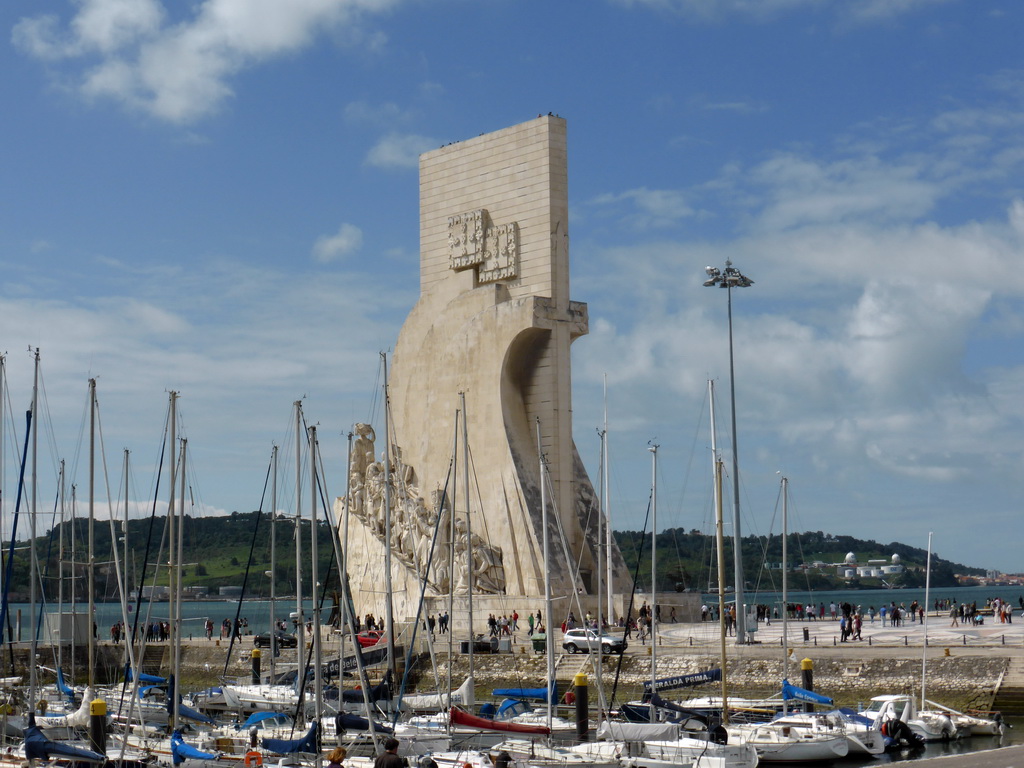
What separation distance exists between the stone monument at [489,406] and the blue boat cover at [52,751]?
1545 centimetres

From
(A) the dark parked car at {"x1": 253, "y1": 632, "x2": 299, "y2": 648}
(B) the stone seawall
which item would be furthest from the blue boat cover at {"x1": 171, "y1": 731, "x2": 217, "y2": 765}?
(A) the dark parked car at {"x1": 253, "y1": 632, "x2": 299, "y2": 648}

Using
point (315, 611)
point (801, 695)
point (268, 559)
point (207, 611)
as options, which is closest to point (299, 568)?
point (315, 611)

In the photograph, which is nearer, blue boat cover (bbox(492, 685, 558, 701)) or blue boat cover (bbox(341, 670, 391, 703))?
blue boat cover (bbox(341, 670, 391, 703))

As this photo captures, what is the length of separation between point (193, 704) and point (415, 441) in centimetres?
1354

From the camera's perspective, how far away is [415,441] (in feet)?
127

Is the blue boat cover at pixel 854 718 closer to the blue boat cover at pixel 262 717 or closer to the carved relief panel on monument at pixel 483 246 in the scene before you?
the blue boat cover at pixel 262 717

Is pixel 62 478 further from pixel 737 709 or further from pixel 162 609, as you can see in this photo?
pixel 162 609

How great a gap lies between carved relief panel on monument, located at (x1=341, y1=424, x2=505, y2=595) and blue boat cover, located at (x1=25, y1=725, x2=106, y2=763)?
46.6 ft

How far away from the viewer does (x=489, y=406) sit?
36281mm

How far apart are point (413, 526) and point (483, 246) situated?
8.25 metres

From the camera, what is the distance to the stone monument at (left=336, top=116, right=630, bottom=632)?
34.8m

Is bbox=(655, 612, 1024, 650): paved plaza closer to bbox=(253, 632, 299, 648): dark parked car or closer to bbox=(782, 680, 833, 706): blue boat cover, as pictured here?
bbox=(782, 680, 833, 706): blue boat cover

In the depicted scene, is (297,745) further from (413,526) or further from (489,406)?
(489,406)

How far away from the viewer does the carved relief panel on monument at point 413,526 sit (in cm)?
3441
